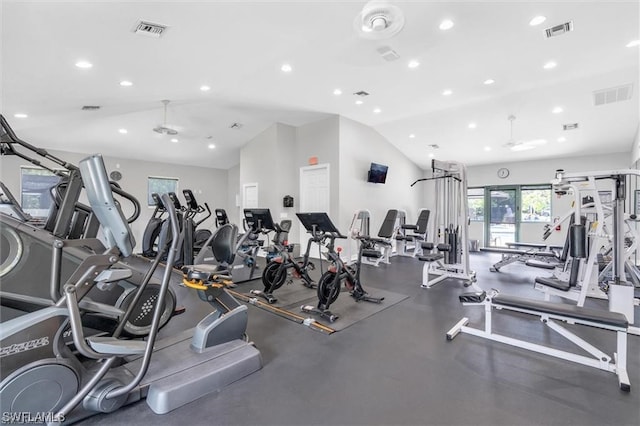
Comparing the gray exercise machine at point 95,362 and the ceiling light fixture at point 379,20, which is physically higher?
the ceiling light fixture at point 379,20

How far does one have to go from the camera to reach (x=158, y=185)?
31.5ft

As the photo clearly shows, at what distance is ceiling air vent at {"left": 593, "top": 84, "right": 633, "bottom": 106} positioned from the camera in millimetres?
4902

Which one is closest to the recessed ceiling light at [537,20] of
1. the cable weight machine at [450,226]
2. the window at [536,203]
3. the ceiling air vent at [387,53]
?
the ceiling air vent at [387,53]

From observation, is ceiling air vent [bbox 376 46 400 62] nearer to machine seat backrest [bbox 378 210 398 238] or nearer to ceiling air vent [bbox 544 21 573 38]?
ceiling air vent [bbox 544 21 573 38]

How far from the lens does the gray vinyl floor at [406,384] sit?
5.63 feet

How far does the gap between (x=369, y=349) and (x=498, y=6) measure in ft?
13.1

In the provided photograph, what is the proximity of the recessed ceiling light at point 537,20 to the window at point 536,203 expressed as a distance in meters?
6.60

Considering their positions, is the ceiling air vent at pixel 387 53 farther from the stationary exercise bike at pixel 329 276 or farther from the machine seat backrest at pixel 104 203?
the machine seat backrest at pixel 104 203

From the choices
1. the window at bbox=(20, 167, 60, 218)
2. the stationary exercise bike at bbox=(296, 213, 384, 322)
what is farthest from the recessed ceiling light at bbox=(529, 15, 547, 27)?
the window at bbox=(20, 167, 60, 218)

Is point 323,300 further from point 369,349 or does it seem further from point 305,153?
point 305,153

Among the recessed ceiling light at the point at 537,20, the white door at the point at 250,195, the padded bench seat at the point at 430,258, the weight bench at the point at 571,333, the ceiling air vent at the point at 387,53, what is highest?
the ceiling air vent at the point at 387,53

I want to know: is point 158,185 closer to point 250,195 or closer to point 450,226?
point 250,195

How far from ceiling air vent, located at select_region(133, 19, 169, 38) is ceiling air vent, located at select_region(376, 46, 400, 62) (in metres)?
2.80

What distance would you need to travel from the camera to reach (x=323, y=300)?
3322mm
